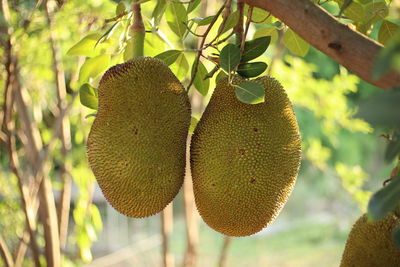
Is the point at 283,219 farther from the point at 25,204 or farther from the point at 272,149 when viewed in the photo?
the point at 272,149

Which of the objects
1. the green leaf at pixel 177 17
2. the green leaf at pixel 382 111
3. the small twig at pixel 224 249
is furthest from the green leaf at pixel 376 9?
the small twig at pixel 224 249

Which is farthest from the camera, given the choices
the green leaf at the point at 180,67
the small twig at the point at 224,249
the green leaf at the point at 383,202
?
the small twig at the point at 224,249

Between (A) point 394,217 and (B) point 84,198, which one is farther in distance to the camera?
(B) point 84,198

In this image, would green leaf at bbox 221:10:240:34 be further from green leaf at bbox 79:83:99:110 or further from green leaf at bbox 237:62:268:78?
green leaf at bbox 79:83:99:110

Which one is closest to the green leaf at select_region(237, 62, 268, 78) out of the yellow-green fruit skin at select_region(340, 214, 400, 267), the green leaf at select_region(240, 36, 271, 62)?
the green leaf at select_region(240, 36, 271, 62)

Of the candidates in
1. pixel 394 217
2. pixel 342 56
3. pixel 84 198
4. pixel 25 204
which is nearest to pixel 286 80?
pixel 84 198

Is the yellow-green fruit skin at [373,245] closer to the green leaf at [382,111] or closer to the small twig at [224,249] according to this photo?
the green leaf at [382,111]

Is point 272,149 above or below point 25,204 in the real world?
above

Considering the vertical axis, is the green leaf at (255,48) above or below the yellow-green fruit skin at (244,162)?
above
